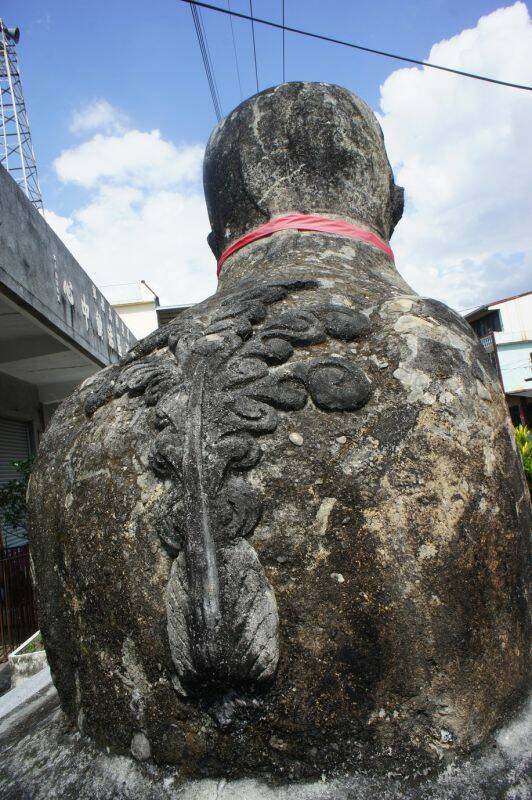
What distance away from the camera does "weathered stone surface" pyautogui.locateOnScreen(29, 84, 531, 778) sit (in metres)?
1.13

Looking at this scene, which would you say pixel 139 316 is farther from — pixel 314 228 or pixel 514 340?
pixel 314 228

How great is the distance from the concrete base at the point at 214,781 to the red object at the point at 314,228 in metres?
1.41

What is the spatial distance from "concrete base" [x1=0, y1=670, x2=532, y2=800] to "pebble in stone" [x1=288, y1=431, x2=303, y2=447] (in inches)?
24.8

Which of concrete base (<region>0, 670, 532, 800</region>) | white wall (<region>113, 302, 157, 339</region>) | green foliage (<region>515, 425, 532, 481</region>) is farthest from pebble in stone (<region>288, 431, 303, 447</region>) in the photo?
white wall (<region>113, 302, 157, 339</region>)

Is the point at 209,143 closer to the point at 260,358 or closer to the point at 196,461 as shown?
the point at 260,358

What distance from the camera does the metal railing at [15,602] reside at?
18.8 ft

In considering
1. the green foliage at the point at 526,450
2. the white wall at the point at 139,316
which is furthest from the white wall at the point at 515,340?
the green foliage at the point at 526,450

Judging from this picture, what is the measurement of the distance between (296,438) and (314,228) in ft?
3.20

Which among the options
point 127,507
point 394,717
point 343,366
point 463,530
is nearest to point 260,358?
point 343,366

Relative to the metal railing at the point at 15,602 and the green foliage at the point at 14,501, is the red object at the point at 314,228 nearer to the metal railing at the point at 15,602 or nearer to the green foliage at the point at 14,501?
the metal railing at the point at 15,602

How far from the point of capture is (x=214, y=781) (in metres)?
1.15

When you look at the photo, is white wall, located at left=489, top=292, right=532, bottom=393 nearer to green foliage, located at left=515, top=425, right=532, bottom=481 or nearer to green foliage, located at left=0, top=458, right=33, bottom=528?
green foliage, located at left=515, top=425, right=532, bottom=481

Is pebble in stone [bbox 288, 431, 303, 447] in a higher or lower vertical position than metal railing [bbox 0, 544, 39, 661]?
higher

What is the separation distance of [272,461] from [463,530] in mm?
406
